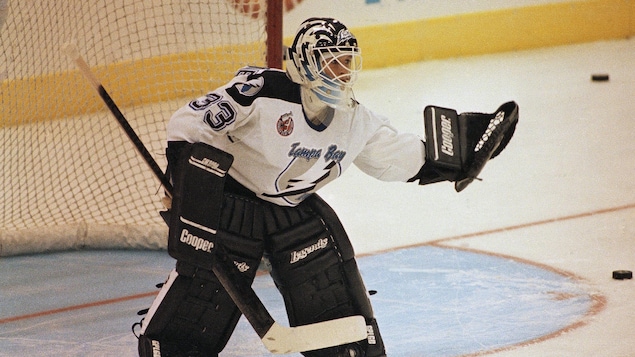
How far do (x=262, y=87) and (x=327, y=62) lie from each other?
22 cm

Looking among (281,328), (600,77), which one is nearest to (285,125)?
(281,328)

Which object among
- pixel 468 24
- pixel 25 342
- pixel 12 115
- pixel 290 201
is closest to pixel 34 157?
pixel 12 115

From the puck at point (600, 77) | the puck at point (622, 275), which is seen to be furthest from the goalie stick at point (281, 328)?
the puck at point (600, 77)

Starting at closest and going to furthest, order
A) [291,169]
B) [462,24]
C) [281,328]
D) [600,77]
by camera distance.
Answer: [281,328] → [291,169] → [600,77] → [462,24]

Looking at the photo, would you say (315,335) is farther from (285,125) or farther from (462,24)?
(462,24)

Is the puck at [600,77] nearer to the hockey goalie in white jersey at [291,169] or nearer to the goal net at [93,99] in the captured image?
the goal net at [93,99]

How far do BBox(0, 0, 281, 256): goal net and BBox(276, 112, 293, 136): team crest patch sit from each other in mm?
1612

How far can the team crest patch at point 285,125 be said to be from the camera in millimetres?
3197

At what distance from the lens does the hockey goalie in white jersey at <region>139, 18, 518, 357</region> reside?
124 inches

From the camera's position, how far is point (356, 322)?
323 cm

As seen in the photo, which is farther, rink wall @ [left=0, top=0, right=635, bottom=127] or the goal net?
rink wall @ [left=0, top=0, right=635, bottom=127]

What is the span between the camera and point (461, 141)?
3441 mm

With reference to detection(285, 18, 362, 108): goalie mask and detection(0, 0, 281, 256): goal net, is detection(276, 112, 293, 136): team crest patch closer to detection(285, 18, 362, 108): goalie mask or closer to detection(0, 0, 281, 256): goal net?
detection(285, 18, 362, 108): goalie mask

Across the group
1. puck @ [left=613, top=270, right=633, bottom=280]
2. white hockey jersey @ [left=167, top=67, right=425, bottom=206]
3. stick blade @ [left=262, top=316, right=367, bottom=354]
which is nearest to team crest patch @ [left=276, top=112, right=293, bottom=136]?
white hockey jersey @ [left=167, top=67, right=425, bottom=206]
